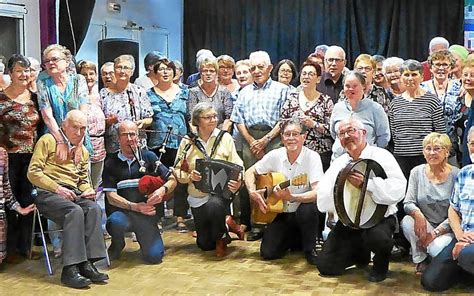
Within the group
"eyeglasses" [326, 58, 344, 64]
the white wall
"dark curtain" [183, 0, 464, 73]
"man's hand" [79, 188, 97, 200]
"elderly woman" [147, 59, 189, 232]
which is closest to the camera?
"man's hand" [79, 188, 97, 200]

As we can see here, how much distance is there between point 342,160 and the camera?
397 centimetres

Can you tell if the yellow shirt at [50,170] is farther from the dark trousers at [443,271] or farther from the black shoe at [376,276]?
the dark trousers at [443,271]

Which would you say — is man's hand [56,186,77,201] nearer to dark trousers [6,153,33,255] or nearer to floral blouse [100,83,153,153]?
dark trousers [6,153,33,255]

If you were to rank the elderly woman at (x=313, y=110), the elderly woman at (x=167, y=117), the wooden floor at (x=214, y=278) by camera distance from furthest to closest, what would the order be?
the elderly woman at (x=167, y=117)
the elderly woman at (x=313, y=110)
the wooden floor at (x=214, y=278)

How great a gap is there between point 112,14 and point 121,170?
3890 mm

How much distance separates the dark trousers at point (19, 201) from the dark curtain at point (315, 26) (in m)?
4.68

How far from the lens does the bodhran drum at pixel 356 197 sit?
3.79m

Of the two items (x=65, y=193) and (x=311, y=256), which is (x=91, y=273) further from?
(x=311, y=256)

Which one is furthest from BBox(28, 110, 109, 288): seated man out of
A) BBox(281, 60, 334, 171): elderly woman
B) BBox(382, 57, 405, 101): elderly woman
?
BBox(382, 57, 405, 101): elderly woman

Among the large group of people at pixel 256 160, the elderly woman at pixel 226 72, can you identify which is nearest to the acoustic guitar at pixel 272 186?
the large group of people at pixel 256 160

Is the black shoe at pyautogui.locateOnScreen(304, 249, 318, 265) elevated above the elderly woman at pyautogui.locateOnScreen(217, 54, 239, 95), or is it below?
below

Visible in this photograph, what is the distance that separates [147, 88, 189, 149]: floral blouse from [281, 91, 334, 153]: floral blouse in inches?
32.4

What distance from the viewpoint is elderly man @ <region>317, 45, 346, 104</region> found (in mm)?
4762

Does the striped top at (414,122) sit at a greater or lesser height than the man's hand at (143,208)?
greater
